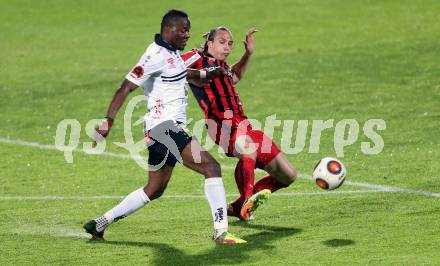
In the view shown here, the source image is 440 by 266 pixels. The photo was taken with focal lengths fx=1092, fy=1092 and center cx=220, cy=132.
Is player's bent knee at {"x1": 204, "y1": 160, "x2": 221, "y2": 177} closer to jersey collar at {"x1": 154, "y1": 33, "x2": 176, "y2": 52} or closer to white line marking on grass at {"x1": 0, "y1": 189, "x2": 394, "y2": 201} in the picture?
jersey collar at {"x1": 154, "y1": 33, "x2": 176, "y2": 52}

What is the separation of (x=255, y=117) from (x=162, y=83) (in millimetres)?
8413

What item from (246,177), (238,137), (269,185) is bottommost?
(269,185)

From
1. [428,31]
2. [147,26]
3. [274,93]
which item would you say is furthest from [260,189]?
[147,26]

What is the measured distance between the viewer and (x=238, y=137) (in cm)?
1295

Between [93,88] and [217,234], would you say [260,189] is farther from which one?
[93,88]

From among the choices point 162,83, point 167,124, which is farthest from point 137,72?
point 167,124

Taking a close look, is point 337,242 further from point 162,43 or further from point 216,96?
point 162,43

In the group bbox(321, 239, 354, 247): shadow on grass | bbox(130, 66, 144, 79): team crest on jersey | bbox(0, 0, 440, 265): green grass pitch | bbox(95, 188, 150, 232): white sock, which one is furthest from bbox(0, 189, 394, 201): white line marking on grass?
bbox(130, 66, 144, 79): team crest on jersey

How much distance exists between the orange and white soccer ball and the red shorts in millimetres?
725

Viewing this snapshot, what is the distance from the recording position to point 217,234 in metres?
11.6

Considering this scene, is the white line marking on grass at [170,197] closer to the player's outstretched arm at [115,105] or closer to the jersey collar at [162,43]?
the jersey collar at [162,43]

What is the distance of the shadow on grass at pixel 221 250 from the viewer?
10875mm

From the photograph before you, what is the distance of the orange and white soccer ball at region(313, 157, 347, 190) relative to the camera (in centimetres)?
1225

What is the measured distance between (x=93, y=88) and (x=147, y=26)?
6.46 meters
